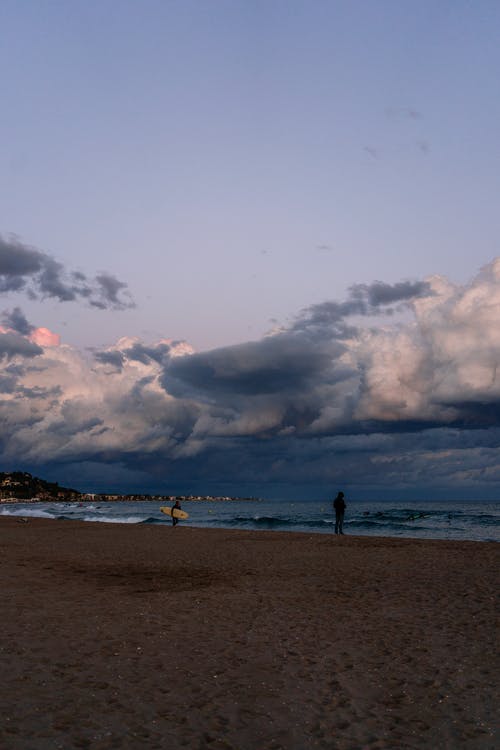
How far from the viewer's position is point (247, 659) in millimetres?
9875

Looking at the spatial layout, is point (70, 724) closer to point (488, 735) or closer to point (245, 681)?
point (245, 681)

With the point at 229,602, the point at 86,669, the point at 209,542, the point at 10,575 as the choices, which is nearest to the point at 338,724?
the point at 86,669

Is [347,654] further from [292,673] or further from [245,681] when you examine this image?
[245,681]

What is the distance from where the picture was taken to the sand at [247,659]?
22.9ft

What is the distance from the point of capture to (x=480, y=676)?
920cm

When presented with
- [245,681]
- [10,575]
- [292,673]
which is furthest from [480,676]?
[10,575]

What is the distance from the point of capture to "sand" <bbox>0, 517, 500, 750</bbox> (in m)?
6.98

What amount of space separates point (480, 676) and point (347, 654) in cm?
217

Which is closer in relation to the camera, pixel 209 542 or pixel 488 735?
pixel 488 735

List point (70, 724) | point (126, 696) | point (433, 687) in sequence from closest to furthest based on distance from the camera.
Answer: point (70, 724), point (126, 696), point (433, 687)

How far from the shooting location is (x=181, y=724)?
7.10 m

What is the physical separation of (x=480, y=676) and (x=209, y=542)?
86.7 ft

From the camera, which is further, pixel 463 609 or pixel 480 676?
pixel 463 609

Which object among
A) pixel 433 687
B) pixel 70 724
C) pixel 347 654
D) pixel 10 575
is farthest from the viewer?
pixel 10 575
